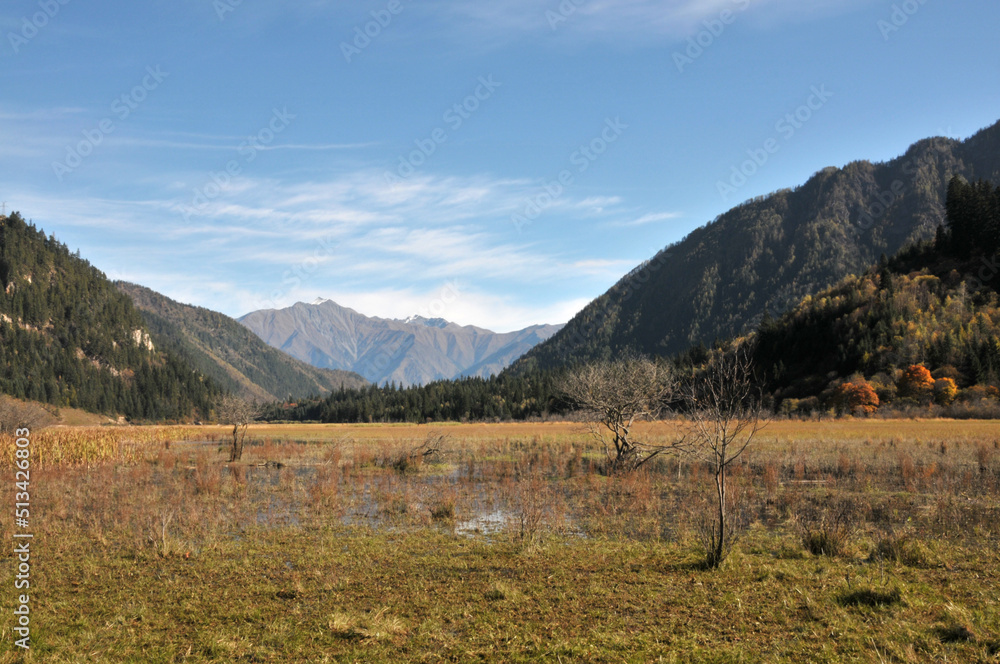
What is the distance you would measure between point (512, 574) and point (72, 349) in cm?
19820

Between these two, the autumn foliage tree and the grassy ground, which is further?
the autumn foliage tree

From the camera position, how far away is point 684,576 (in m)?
12.0

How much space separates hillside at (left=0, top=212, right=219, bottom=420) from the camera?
145000 millimetres

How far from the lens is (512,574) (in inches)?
495

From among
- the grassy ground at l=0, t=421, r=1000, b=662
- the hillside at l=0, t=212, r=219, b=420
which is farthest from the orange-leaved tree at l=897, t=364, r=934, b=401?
the hillside at l=0, t=212, r=219, b=420

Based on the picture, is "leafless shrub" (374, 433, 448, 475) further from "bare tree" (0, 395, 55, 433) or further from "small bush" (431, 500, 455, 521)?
"bare tree" (0, 395, 55, 433)

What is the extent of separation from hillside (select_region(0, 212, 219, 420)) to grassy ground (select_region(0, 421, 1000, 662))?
146328 mm

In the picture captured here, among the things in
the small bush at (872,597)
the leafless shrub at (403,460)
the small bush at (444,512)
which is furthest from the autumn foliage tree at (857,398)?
the small bush at (872,597)

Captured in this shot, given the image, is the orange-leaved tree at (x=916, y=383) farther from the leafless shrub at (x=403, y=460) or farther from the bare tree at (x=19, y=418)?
the bare tree at (x=19, y=418)

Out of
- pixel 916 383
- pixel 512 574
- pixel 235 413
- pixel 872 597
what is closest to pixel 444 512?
pixel 512 574

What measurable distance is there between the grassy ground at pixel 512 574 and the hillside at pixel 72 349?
146 metres

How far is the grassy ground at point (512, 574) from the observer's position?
8469 mm

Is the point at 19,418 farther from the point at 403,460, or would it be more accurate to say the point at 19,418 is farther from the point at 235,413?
the point at 403,460

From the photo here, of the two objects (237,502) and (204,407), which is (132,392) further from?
(237,502)
